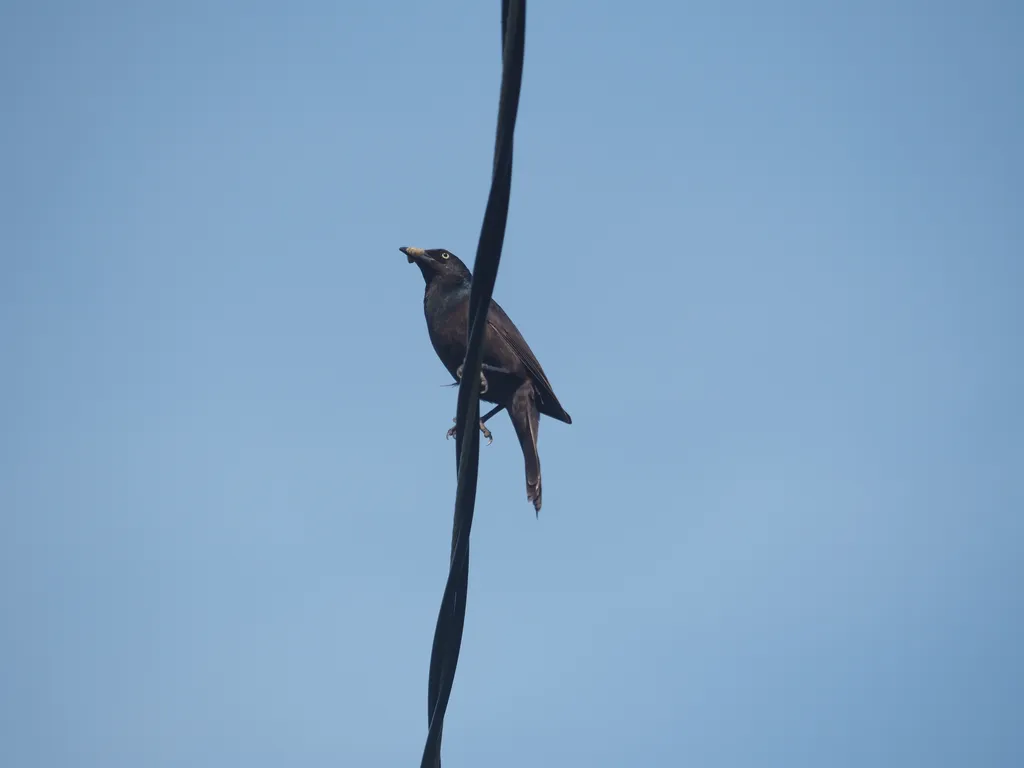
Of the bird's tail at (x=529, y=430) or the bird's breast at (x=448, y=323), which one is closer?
the bird's tail at (x=529, y=430)

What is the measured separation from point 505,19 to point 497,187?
391 mm

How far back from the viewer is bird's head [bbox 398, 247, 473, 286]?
671 cm

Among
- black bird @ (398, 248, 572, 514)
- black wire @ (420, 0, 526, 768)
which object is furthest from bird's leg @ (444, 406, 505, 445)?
black wire @ (420, 0, 526, 768)

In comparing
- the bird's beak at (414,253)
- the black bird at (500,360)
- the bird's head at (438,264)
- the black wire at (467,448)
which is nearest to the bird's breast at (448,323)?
the black bird at (500,360)

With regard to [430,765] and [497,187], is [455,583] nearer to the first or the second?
[430,765]

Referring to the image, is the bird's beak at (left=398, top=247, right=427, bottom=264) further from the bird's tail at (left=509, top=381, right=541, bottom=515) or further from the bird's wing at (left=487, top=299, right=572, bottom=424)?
the bird's tail at (left=509, top=381, right=541, bottom=515)

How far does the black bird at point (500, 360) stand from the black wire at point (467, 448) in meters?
2.95

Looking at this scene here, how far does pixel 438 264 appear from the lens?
6734mm

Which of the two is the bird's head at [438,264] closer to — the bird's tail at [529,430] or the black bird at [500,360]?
the black bird at [500,360]

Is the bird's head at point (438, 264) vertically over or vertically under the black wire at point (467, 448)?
over

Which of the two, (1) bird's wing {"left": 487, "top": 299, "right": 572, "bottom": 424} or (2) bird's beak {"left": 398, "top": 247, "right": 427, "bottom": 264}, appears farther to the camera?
(2) bird's beak {"left": 398, "top": 247, "right": 427, "bottom": 264}

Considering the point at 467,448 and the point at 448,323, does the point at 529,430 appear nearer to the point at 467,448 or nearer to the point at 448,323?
the point at 448,323

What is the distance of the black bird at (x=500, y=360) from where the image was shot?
240 inches

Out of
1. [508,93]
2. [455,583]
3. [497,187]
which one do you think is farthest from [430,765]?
[508,93]
